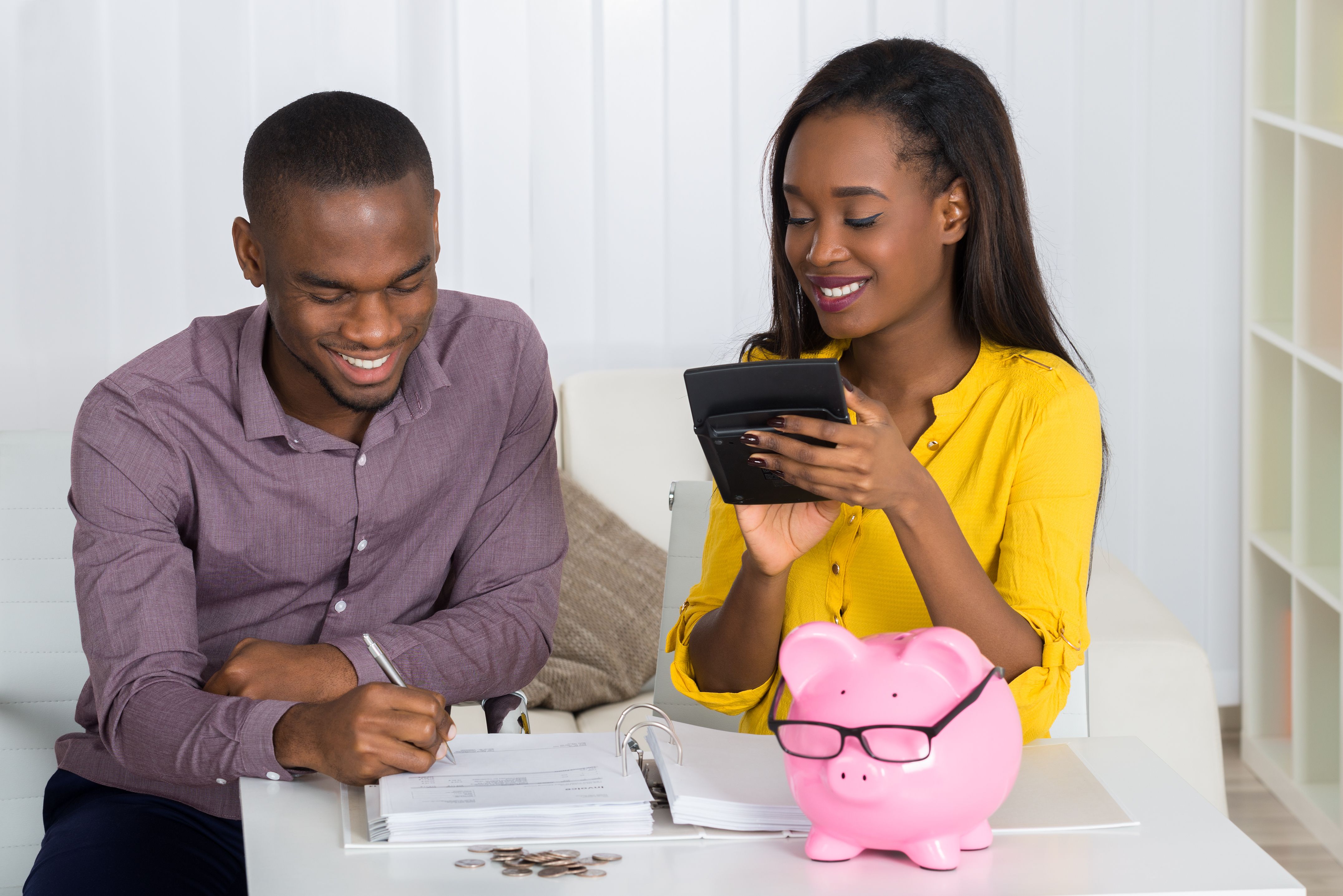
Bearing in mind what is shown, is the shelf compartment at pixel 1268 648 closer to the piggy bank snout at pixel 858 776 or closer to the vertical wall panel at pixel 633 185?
the vertical wall panel at pixel 633 185

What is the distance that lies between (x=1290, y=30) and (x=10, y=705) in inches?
104

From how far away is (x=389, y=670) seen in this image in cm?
125

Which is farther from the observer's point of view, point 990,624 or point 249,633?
point 249,633

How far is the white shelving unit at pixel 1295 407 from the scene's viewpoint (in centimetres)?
266

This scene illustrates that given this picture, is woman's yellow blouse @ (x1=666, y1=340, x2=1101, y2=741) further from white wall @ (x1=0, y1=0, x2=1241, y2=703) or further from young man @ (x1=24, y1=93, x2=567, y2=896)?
white wall @ (x1=0, y1=0, x2=1241, y2=703)

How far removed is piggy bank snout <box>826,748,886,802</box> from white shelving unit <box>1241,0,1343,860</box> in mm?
1934

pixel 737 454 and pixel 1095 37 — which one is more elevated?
pixel 1095 37

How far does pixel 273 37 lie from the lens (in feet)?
8.89

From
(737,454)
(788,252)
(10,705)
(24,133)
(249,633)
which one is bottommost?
(10,705)

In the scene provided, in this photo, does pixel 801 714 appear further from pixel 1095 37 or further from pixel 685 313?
pixel 1095 37

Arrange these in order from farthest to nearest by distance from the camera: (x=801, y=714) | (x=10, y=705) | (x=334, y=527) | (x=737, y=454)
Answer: (x=10, y=705) → (x=334, y=527) → (x=737, y=454) → (x=801, y=714)

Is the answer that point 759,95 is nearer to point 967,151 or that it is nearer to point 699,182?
point 699,182

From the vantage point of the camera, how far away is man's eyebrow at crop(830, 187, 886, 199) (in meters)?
1.32

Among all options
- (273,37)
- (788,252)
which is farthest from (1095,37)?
(788,252)
